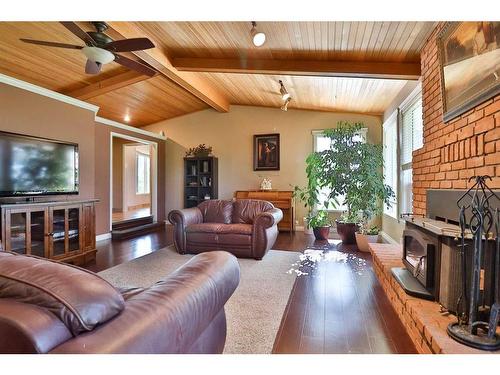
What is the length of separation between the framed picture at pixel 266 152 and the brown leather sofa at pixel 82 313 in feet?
19.0

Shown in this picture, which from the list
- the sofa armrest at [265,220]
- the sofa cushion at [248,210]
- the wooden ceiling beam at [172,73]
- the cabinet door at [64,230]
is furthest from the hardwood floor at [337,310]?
the wooden ceiling beam at [172,73]

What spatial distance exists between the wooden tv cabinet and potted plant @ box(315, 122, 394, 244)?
12.0 feet

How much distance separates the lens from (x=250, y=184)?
277 inches

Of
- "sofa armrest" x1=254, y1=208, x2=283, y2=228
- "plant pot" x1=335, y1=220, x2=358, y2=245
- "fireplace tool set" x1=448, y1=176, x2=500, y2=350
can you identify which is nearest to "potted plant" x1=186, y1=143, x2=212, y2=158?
"sofa armrest" x1=254, y1=208, x2=283, y2=228

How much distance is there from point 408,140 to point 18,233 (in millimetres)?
5142

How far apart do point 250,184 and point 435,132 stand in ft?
15.5

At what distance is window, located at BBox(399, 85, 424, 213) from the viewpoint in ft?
12.1

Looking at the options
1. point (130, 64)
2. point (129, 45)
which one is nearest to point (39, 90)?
point (130, 64)

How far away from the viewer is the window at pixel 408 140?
12.1 ft

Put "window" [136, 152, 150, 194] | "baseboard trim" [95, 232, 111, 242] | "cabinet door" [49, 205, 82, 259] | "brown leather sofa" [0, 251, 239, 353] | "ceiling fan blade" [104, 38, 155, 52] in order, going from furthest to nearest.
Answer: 1. "window" [136, 152, 150, 194]
2. "baseboard trim" [95, 232, 111, 242]
3. "cabinet door" [49, 205, 82, 259]
4. "ceiling fan blade" [104, 38, 155, 52]
5. "brown leather sofa" [0, 251, 239, 353]

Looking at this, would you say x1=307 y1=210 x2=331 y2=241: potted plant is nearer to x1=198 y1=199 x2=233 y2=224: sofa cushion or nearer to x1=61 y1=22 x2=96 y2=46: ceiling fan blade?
A: x1=198 y1=199 x2=233 y2=224: sofa cushion

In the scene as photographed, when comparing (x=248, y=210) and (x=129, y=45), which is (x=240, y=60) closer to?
(x=129, y=45)

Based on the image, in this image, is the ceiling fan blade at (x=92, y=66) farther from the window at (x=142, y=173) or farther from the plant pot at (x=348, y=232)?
the window at (x=142, y=173)
